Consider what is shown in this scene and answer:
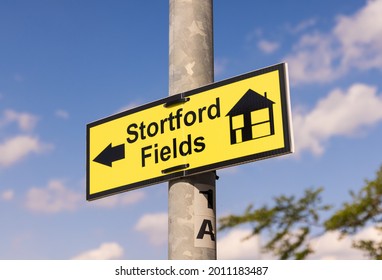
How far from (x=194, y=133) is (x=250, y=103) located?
0.45 m

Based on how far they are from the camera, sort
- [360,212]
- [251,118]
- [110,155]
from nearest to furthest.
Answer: [251,118] < [110,155] < [360,212]

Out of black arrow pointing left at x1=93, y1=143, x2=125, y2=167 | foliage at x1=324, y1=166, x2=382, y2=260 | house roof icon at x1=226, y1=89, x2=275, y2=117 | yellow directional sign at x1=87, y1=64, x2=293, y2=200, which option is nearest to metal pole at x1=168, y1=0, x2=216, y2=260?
yellow directional sign at x1=87, y1=64, x2=293, y2=200

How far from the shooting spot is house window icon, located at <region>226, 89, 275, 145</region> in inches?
155

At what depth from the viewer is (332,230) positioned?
47.9 ft

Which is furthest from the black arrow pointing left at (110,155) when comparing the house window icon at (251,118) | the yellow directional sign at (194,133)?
the house window icon at (251,118)

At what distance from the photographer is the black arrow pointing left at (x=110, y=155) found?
462 centimetres

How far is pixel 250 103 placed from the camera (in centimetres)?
407

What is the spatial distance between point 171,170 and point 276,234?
1084 cm

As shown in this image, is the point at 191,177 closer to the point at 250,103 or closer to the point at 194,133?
the point at 194,133

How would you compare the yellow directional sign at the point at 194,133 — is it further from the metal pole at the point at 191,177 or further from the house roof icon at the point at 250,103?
the metal pole at the point at 191,177

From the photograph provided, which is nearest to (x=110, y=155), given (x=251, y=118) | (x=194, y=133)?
(x=194, y=133)

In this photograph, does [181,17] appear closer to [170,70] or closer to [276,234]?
[170,70]

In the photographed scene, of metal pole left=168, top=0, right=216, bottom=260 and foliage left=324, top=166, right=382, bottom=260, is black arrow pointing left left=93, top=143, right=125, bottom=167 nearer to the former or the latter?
metal pole left=168, top=0, right=216, bottom=260

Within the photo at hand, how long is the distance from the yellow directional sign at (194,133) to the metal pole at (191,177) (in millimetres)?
108
